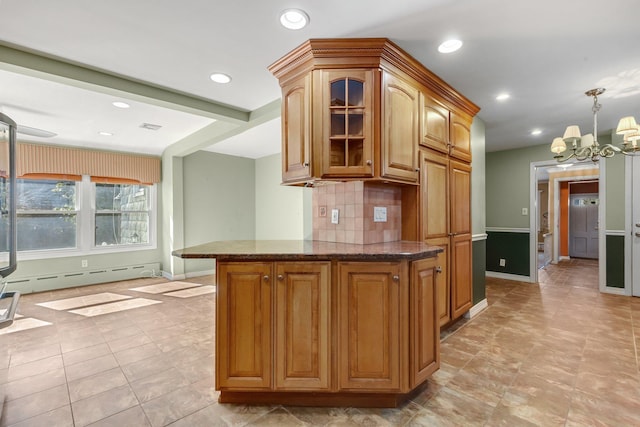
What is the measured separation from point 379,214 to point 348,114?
803 mm

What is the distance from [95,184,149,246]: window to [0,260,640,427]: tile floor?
66.1 inches

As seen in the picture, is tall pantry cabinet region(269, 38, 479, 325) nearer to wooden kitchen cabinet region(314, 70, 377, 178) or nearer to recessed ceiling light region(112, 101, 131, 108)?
wooden kitchen cabinet region(314, 70, 377, 178)

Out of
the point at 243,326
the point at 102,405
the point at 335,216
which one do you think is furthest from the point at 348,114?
the point at 102,405

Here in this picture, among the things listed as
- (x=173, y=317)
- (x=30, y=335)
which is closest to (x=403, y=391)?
(x=173, y=317)

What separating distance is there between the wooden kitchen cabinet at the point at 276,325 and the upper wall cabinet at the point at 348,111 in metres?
0.75

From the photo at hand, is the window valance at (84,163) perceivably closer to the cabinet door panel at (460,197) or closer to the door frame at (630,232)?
the cabinet door panel at (460,197)

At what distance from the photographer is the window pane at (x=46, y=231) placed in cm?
443

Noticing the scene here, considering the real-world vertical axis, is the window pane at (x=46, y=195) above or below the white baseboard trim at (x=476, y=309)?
above

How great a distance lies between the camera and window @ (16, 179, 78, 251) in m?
4.43

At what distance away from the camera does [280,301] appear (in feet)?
5.66

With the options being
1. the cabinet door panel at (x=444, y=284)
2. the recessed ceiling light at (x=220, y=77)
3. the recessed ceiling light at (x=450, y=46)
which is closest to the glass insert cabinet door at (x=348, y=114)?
the recessed ceiling light at (x=450, y=46)

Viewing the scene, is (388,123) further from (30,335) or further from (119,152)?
(119,152)

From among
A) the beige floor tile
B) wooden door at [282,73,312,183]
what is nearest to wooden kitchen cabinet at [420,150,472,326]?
wooden door at [282,73,312,183]

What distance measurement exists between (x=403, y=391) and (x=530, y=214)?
459cm
